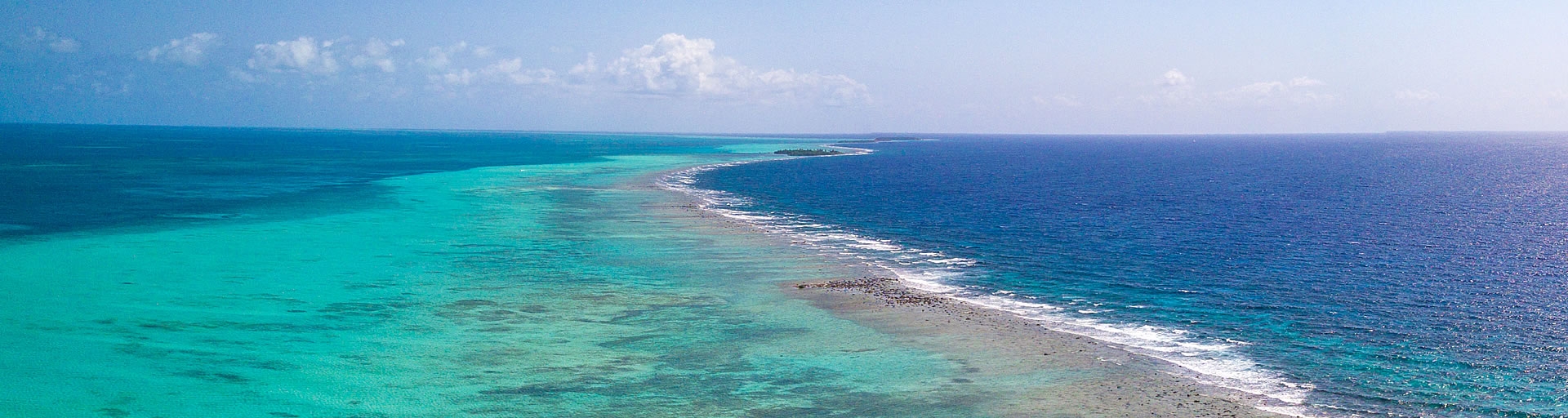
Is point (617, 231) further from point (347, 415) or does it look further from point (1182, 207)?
point (1182, 207)

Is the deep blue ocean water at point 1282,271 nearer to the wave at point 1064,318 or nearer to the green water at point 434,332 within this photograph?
the wave at point 1064,318

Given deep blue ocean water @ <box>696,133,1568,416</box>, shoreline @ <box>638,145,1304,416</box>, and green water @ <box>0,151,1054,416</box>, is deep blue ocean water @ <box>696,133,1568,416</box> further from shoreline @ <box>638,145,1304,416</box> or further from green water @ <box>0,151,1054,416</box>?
green water @ <box>0,151,1054,416</box>

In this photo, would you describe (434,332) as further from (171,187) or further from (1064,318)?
(171,187)

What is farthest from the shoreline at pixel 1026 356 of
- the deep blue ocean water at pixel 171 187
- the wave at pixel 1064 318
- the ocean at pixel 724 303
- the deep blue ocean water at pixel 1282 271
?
the deep blue ocean water at pixel 171 187

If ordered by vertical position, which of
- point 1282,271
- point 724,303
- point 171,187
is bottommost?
point 724,303

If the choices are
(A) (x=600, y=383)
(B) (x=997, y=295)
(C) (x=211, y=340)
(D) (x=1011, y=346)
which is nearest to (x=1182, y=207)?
(B) (x=997, y=295)

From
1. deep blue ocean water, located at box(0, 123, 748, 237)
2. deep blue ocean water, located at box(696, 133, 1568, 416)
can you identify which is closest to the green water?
deep blue ocean water, located at box(696, 133, 1568, 416)

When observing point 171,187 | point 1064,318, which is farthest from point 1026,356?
point 171,187
